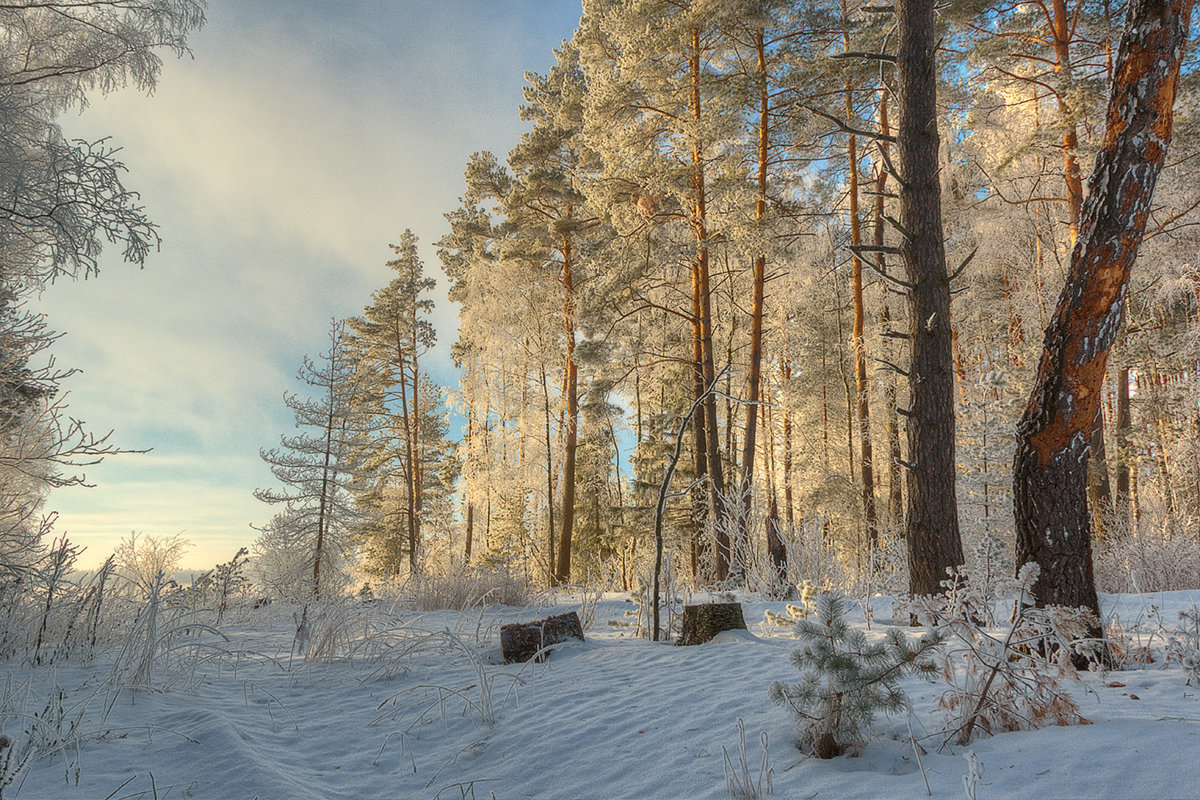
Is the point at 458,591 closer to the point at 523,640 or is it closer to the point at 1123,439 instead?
the point at 523,640

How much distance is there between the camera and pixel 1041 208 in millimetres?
13375

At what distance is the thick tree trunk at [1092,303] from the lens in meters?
3.01

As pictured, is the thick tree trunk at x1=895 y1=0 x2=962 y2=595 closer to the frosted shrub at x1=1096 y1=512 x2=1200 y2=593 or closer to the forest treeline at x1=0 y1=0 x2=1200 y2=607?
the forest treeline at x1=0 y1=0 x2=1200 y2=607

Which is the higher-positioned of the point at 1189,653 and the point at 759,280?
the point at 759,280

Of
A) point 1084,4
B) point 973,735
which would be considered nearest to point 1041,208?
point 1084,4

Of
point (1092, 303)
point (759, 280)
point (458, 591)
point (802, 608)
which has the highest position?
point (759, 280)

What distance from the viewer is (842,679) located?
2.14m

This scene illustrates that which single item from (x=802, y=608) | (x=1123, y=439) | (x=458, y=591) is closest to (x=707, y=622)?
(x=802, y=608)

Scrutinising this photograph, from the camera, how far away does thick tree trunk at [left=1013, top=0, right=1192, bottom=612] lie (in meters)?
3.01

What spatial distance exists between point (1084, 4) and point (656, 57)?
6997 millimetres

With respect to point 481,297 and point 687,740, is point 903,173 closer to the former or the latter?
point 687,740

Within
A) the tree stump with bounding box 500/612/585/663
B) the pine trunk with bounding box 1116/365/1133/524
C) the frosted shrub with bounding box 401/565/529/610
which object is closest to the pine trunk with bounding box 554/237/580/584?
the frosted shrub with bounding box 401/565/529/610

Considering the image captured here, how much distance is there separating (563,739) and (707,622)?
206 centimetres

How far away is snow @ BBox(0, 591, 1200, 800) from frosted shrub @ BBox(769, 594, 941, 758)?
0.30 feet
